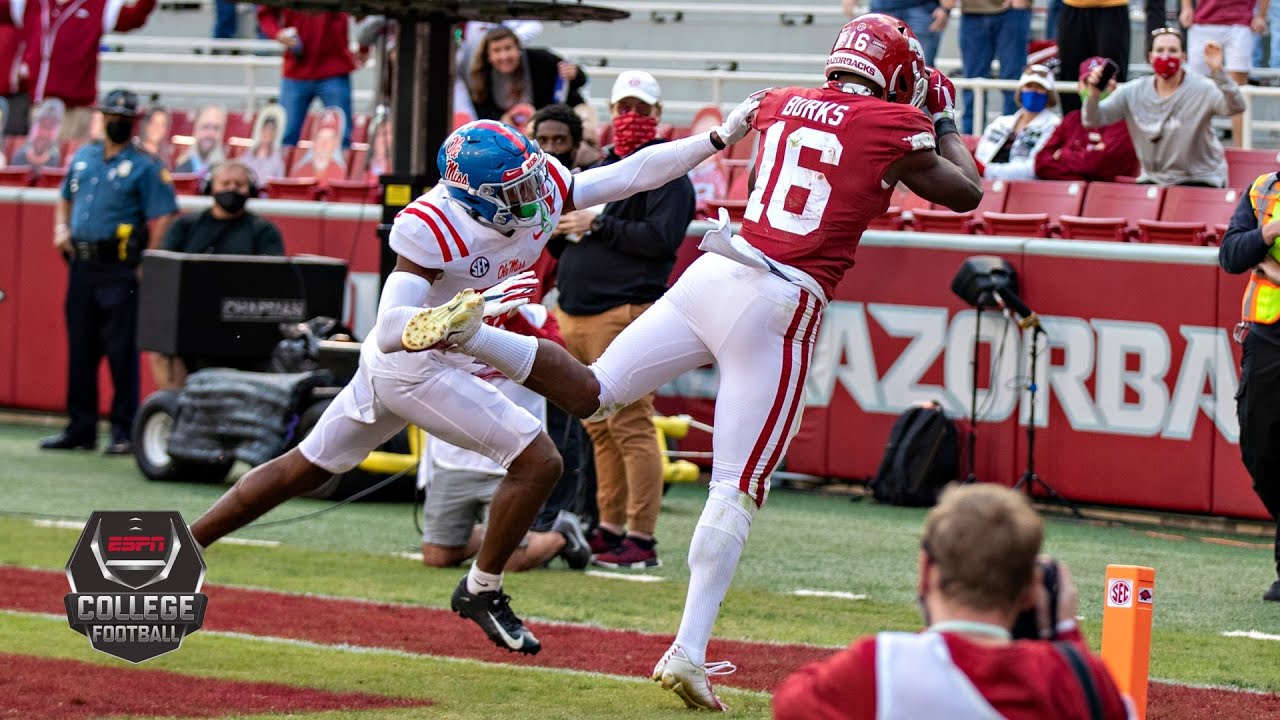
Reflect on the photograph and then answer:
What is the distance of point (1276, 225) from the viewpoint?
693 cm

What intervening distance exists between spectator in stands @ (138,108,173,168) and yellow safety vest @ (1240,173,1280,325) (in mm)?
9475

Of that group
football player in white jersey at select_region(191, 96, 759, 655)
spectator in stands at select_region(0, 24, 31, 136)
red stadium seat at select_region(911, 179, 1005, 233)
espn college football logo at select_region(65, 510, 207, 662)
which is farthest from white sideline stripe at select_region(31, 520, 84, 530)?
spectator in stands at select_region(0, 24, 31, 136)

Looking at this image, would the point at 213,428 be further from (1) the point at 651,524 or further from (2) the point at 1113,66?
(2) the point at 1113,66

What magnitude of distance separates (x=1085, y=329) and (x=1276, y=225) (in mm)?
3123

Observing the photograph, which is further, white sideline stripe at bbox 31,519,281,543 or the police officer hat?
the police officer hat

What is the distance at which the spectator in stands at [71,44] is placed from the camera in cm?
1472

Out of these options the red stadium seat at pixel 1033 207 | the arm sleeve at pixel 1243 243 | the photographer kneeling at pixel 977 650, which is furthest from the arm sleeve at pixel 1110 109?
the photographer kneeling at pixel 977 650

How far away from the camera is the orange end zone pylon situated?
4.24 m

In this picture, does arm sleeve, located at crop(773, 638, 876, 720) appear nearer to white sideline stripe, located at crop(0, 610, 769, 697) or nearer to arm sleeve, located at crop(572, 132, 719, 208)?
white sideline stripe, located at crop(0, 610, 769, 697)

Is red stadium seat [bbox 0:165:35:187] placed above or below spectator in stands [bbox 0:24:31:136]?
below

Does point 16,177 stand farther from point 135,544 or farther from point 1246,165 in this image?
point 135,544

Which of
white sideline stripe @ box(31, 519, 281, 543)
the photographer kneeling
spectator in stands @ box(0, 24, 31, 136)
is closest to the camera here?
the photographer kneeling

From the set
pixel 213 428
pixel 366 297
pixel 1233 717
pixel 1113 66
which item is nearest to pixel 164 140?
pixel 366 297

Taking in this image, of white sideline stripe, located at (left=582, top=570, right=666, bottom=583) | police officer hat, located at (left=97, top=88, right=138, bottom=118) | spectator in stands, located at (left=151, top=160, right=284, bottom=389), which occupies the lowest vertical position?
white sideline stripe, located at (left=582, top=570, right=666, bottom=583)
